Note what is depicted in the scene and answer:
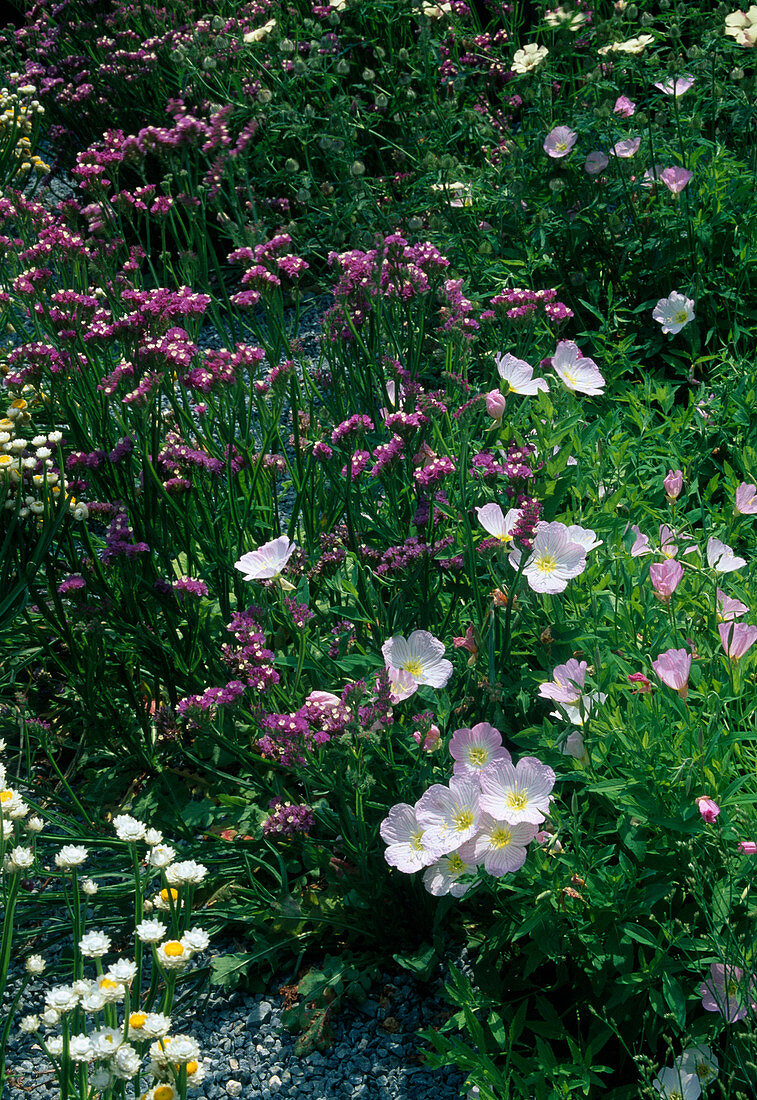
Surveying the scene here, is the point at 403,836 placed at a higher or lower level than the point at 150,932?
lower

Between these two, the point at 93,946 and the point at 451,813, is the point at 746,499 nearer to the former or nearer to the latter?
the point at 451,813

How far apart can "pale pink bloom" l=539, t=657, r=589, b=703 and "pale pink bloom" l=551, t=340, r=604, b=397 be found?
0.99 meters

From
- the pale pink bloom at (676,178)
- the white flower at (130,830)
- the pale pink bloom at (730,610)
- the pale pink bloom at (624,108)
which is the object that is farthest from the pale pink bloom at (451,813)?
the pale pink bloom at (624,108)

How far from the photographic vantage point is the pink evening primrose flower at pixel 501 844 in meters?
1.56

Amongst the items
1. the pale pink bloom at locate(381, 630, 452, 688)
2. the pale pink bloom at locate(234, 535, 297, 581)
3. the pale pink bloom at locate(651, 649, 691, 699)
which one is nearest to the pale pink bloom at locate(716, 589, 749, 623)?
the pale pink bloom at locate(651, 649, 691, 699)

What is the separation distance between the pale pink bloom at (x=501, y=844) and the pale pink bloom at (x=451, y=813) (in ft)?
0.06

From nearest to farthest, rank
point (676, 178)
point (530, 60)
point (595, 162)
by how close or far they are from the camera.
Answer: point (676, 178) < point (595, 162) < point (530, 60)

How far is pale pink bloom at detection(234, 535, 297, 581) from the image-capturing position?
2.05 m

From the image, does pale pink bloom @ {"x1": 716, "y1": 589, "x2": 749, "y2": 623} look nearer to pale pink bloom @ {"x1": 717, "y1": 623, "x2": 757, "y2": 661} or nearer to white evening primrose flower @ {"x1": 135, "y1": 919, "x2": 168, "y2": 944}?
pale pink bloom @ {"x1": 717, "y1": 623, "x2": 757, "y2": 661}

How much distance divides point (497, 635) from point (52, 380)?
57.9 inches

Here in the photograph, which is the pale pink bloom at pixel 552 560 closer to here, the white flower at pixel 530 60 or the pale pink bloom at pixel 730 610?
the pale pink bloom at pixel 730 610

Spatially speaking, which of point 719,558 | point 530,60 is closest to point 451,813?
point 719,558

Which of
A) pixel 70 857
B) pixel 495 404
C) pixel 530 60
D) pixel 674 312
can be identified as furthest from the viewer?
pixel 530 60

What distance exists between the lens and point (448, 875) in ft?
5.57
